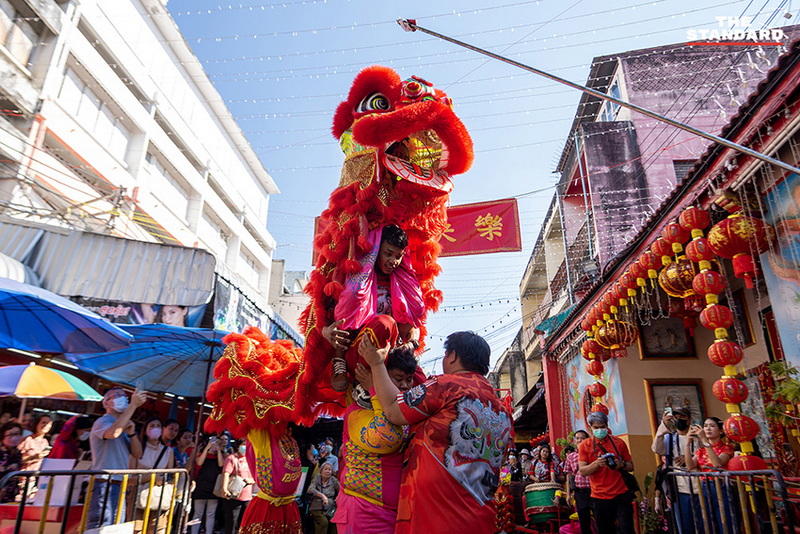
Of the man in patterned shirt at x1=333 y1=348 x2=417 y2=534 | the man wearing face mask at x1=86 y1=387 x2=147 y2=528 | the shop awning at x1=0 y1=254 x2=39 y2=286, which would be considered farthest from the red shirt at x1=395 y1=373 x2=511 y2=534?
the shop awning at x1=0 y1=254 x2=39 y2=286

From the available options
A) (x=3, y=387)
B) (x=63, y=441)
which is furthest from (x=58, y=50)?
(x=63, y=441)

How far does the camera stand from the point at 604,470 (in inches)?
224

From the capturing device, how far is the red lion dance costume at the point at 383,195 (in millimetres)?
3135

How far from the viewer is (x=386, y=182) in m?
3.45

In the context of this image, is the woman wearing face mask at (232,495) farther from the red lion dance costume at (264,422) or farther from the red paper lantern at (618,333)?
the red paper lantern at (618,333)

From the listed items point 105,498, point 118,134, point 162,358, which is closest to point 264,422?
point 105,498

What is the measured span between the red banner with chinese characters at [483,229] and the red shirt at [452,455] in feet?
26.8

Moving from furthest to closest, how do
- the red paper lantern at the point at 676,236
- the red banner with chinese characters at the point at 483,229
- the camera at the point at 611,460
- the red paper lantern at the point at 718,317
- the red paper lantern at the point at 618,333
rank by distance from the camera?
the red banner with chinese characters at the point at 483,229 → the red paper lantern at the point at 618,333 → the red paper lantern at the point at 676,236 → the camera at the point at 611,460 → the red paper lantern at the point at 718,317

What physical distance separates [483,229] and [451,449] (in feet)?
28.6

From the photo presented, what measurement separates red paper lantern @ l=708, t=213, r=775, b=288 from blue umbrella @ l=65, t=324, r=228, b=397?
5226 millimetres

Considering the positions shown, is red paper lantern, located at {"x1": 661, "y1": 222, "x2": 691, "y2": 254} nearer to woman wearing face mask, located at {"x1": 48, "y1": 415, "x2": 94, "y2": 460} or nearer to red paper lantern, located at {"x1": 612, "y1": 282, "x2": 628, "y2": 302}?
red paper lantern, located at {"x1": 612, "y1": 282, "x2": 628, "y2": 302}

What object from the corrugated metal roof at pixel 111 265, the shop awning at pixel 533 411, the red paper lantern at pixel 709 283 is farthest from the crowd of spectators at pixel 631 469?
the shop awning at pixel 533 411

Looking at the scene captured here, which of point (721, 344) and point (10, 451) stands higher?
point (721, 344)

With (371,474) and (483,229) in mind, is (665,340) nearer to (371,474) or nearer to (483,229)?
(483,229)
